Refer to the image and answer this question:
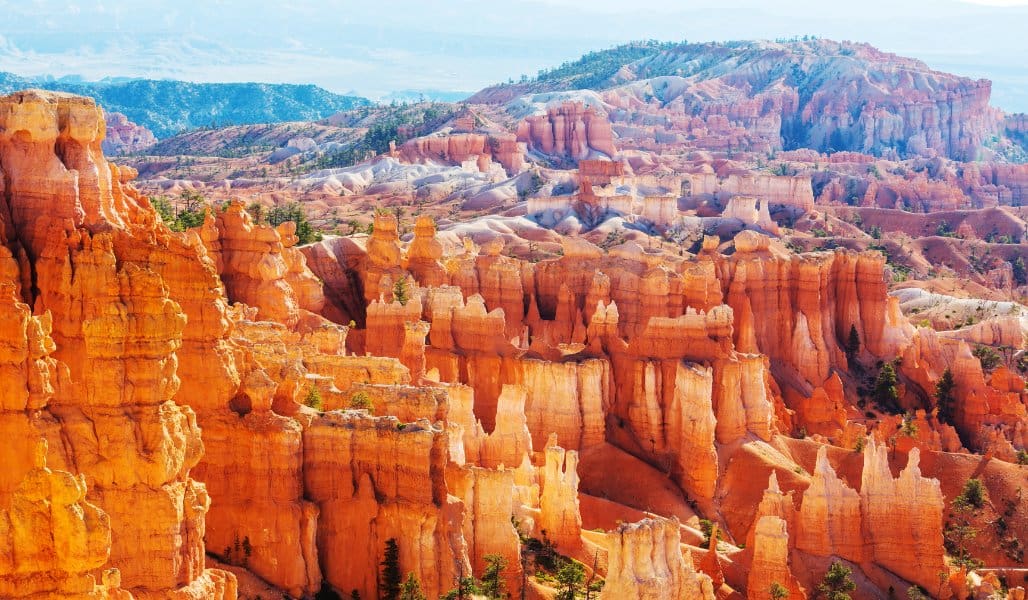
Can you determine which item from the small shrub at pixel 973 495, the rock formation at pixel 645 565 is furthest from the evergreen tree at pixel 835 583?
the rock formation at pixel 645 565

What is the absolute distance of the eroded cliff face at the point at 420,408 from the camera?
24.0 metres

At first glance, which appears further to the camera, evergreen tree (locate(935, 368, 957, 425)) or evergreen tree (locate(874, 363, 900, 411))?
evergreen tree (locate(874, 363, 900, 411))

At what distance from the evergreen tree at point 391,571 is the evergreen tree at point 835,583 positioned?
15458 millimetres

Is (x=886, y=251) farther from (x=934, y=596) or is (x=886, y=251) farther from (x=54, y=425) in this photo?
(x=54, y=425)

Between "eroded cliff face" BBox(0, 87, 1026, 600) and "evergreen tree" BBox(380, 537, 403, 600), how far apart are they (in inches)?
12.5

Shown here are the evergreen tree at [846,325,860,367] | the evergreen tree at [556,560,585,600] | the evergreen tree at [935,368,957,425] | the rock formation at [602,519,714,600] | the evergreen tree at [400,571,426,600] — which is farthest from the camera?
the evergreen tree at [846,325,860,367]

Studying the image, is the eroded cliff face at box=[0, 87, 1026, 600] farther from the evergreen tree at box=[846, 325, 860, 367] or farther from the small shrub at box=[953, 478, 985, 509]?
the small shrub at box=[953, 478, 985, 509]

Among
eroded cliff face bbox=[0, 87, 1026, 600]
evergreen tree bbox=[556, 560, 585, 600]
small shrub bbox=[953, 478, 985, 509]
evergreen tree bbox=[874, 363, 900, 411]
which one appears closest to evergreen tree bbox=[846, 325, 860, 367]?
eroded cliff face bbox=[0, 87, 1026, 600]

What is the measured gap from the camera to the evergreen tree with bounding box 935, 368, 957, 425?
223 ft

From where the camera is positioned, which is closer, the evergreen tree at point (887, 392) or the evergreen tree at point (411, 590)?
the evergreen tree at point (411, 590)

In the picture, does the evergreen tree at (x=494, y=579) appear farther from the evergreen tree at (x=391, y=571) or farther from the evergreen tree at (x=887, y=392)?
the evergreen tree at (x=887, y=392)

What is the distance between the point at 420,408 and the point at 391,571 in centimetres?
470

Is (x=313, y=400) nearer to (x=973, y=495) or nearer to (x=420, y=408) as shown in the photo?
(x=420, y=408)

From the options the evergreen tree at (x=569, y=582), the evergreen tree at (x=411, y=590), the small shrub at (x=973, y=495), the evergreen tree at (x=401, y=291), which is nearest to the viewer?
the evergreen tree at (x=411, y=590)
